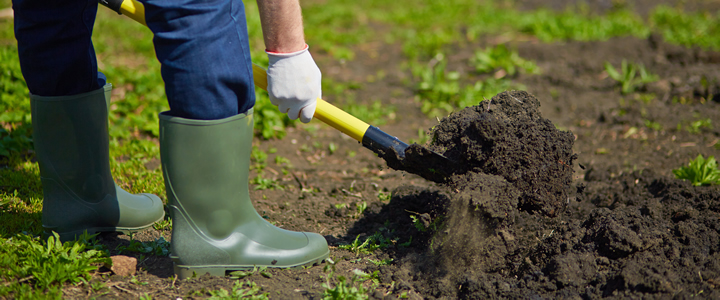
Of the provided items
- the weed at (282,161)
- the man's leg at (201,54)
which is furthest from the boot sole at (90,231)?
the weed at (282,161)

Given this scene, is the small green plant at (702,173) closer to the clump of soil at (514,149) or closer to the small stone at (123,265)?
the clump of soil at (514,149)

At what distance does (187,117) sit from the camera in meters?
1.72

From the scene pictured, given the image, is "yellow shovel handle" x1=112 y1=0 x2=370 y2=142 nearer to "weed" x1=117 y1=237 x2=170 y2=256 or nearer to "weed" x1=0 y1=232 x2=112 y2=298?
"weed" x1=117 y1=237 x2=170 y2=256

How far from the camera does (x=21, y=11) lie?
1.86 meters

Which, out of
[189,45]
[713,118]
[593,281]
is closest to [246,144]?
[189,45]

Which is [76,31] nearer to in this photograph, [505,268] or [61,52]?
[61,52]

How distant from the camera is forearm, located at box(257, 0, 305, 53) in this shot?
1.72m

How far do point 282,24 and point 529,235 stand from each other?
1341 mm

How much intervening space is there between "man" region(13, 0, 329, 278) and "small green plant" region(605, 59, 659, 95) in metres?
3.59

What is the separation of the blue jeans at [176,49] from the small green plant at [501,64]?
358 cm

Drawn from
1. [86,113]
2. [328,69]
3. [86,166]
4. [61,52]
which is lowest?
[328,69]

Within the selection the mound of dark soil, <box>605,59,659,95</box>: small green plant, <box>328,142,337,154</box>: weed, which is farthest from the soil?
<box>605,59,659,95</box>: small green plant

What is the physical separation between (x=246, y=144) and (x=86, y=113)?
76 cm

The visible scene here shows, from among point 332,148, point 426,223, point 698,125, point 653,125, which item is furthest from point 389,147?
point 698,125
